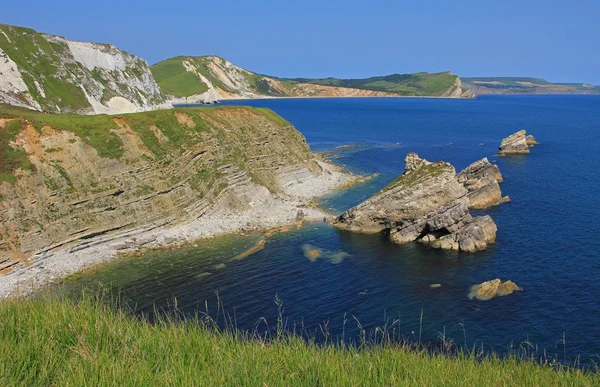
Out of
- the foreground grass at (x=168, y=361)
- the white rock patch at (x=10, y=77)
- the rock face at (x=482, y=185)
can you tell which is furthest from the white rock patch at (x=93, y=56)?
the foreground grass at (x=168, y=361)

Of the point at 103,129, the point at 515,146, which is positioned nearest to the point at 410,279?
the point at 103,129

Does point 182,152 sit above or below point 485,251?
above

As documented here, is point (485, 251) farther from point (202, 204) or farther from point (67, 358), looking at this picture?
point (67, 358)

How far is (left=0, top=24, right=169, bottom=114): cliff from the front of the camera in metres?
93.2

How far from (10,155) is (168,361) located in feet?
146

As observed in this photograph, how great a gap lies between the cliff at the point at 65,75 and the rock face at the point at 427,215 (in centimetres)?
6736

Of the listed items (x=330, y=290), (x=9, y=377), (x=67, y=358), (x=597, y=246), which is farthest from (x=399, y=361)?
(x=597, y=246)

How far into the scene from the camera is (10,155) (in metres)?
46.5

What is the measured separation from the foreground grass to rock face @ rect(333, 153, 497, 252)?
3795 cm

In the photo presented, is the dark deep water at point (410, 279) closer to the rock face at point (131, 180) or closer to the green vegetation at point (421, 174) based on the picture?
the rock face at point (131, 180)

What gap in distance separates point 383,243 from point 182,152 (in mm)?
28225

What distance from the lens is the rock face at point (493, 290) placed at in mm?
37125

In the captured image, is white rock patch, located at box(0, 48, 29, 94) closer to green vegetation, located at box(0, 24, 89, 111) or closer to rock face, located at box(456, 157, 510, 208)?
green vegetation, located at box(0, 24, 89, 111)

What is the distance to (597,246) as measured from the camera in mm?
46969
